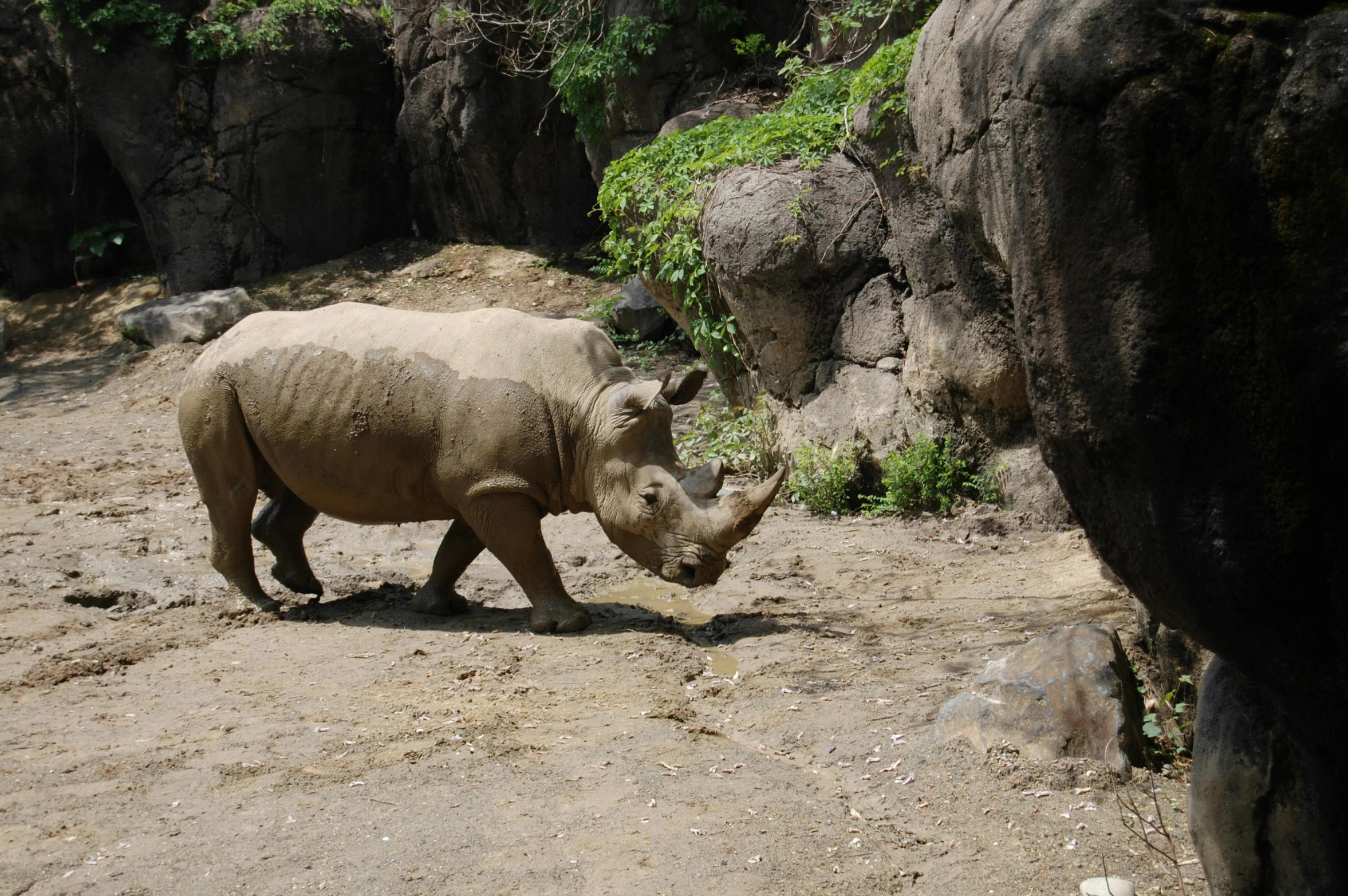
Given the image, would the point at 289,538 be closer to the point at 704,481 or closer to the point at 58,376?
the point at 704,481

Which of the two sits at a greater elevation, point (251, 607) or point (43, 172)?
point (43, 172)

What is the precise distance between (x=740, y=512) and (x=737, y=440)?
407cm

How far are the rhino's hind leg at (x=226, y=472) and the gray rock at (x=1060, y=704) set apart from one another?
14.8ft

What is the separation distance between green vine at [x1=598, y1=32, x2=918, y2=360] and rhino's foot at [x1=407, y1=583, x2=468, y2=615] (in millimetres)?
3872

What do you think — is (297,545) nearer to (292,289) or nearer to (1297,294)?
(1297,294)

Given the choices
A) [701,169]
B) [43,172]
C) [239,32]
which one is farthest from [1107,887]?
[43,172]

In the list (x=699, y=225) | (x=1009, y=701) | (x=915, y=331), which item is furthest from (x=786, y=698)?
(x=699, y=225)

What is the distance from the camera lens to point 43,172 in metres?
17.5

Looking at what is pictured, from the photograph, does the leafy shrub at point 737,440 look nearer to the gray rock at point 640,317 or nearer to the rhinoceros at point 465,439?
the rhinoceros at point 465,439

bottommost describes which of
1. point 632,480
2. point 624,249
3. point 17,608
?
point 17,608

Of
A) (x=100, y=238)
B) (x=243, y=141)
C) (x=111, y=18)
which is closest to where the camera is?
(x=111, y=18)

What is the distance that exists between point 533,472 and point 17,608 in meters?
3.22

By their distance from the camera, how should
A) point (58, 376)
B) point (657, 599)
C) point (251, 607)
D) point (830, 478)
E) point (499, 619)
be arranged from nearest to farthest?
point (499, 619) < point (251, 607) < point (657, 599) < point (830, 478) < point (58, 376)

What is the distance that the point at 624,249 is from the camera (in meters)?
10.9
